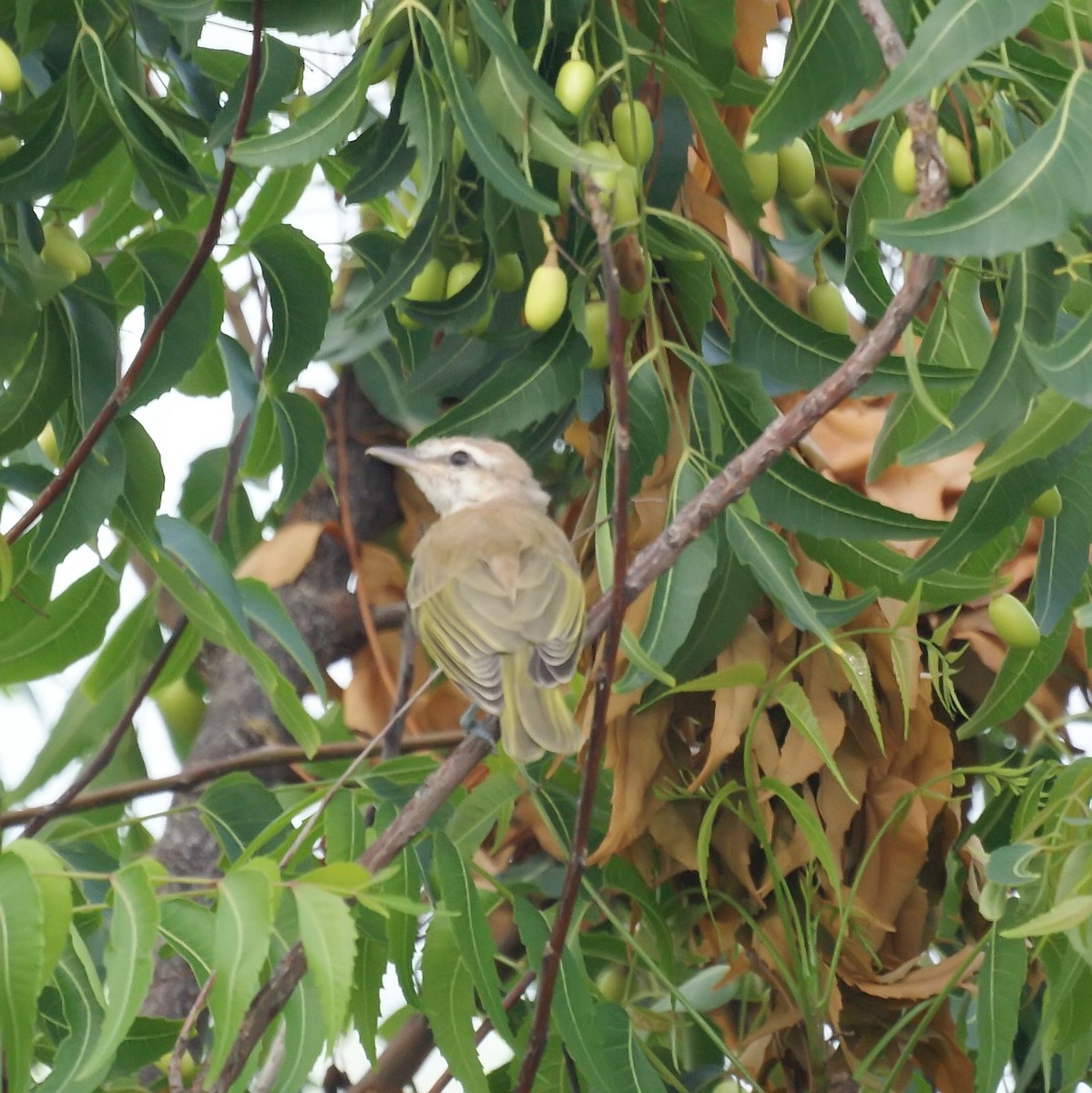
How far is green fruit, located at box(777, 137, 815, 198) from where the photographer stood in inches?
100

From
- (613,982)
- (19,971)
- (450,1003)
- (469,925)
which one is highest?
(19,971)

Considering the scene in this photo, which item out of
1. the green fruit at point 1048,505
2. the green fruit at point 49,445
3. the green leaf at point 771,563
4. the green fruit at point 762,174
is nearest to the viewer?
the green leaf at point 771,563

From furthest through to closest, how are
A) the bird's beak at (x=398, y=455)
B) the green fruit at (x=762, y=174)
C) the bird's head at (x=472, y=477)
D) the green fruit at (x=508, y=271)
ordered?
the bird's head at (x=472, y=477)
the bird's beak at (x=398, y=455)
the green fruit at (x=508, y=271)
the green fruit at (x=762, y=174)

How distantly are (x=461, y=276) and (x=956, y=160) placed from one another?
771mm

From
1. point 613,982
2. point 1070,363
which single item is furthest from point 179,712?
point 1070,363

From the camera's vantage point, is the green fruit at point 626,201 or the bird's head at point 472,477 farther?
the bird's head at point 472,477

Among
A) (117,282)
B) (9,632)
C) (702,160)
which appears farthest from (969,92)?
(9,632)

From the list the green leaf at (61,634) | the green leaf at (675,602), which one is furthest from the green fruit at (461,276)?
the green leaf at (61,634)

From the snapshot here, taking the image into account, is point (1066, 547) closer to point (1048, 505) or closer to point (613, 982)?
point (1048, 505)

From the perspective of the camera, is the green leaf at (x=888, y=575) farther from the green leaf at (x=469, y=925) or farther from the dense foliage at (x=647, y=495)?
the green leaf at (x=469, y=925)

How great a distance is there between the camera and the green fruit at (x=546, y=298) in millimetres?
2314

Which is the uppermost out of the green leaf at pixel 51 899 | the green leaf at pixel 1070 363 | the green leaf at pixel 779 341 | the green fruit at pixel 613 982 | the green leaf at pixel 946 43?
the green leaf at pixel 946 43

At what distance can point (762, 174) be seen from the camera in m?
2.48

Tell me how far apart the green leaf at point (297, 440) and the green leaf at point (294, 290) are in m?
0.13
